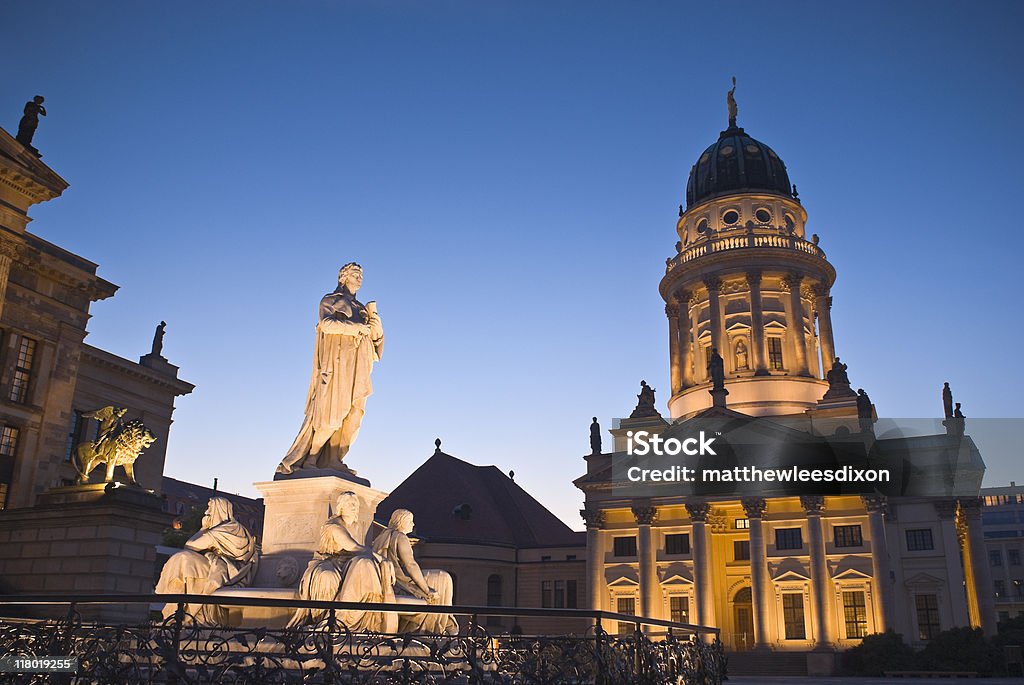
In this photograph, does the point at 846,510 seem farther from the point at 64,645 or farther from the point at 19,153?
the point at 64,645

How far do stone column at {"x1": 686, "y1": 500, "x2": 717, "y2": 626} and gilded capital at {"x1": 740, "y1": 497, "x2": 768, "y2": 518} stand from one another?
2422 millimetres

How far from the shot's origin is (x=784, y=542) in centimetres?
5328

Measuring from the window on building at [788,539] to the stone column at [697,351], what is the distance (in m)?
14.6

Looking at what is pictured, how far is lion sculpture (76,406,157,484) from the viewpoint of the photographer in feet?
91.4

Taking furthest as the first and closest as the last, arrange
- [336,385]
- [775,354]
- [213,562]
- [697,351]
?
[697,351]
[775,354]
[336,385]
[213,562]

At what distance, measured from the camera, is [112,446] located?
2791 cm

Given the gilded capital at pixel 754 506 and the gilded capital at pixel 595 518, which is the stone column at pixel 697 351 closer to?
the gilded capital at pixel 754 506

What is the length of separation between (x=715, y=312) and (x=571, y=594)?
24.0 m

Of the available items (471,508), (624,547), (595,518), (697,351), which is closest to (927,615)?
(624,547)

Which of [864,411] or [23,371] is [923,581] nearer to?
[864,411]

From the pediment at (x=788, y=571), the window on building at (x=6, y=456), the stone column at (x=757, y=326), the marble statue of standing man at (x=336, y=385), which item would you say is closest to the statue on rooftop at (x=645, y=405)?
the stone column at (x=757, y=326)

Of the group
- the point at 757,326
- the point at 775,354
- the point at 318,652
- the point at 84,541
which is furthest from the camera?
the point at 775,354

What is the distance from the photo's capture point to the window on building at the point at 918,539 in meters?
50.7

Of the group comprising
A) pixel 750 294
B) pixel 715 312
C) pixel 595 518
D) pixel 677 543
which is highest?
pixel 750 294
